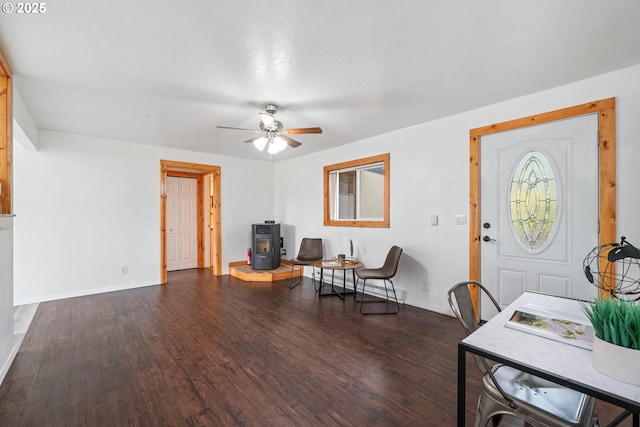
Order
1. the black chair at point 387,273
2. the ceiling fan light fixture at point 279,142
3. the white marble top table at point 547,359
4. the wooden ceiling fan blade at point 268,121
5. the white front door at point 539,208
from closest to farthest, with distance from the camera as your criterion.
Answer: the white marble top table at point 547,359, the white front door at point 539,208, the wooden ceiling fan blade at point 268,121, the ceiling fan light fixture at point 279,142, the black chair at point 387,273

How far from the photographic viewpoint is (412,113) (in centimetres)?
342

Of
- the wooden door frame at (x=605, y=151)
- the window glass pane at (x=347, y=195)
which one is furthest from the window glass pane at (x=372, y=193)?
the wooden door frame at (x=605, y=151)

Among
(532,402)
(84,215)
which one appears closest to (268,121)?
(532,402)

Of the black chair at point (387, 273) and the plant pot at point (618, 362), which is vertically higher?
the plant pot at point (618, 362)

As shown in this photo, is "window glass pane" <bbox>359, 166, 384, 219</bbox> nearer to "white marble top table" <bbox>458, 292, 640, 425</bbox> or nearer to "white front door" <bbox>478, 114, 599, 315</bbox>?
"white front door" <bbox>478, 114, 599, 315</bbox>

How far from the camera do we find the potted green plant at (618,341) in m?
0.92

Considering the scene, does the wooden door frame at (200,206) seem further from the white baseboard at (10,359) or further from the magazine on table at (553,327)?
the magazine on table at (553,327)

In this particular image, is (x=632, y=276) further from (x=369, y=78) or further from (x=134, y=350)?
(x=134, y=350)

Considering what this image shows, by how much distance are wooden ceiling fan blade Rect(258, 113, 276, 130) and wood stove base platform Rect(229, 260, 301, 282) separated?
304 centimetres

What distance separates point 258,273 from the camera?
5.40 meters

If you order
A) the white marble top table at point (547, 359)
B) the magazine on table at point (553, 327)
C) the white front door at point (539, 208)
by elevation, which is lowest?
the white marble top table at point (547, 359)

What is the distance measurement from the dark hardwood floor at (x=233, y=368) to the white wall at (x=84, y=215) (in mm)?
723

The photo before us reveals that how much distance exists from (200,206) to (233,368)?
530 centimetres

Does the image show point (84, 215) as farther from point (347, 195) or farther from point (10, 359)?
point (347, 195)
